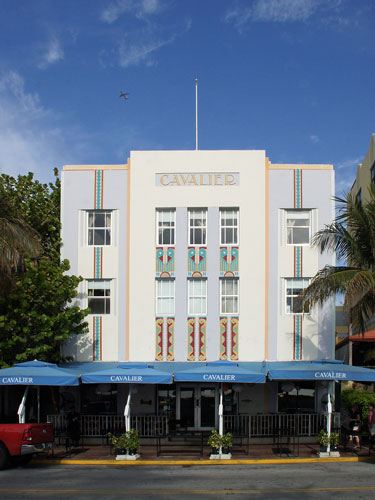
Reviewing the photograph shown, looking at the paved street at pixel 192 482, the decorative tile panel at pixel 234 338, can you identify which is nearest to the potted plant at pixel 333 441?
the paved street at pixel 192 482

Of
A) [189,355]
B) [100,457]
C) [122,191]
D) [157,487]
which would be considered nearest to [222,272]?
[189,355]

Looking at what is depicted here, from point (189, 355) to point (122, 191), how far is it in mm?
7158

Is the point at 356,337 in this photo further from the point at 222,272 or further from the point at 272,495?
the point at 272,495

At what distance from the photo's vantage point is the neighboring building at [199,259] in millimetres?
23266

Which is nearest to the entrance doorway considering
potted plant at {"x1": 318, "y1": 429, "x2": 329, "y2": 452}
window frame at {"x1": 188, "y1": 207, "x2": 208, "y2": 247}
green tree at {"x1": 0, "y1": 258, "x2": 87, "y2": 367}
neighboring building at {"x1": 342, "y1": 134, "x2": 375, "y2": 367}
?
green tree at {"x1": 0, "y1": 258, "x2": 87, "y2": 367}

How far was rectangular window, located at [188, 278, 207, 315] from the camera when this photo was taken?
2361 cm

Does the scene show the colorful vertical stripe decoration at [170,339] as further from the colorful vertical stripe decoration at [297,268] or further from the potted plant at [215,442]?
the potted plant at [215,442]

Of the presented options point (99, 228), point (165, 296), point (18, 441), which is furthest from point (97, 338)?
point (18, 441)

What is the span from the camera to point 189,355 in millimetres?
23188

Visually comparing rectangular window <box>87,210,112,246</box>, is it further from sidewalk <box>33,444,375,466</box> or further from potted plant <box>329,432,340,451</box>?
potted plant <box>329,432,340,451</box>

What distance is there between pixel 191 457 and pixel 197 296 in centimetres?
681

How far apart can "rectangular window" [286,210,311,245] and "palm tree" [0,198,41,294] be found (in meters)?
9.92

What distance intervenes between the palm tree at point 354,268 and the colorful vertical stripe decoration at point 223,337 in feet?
11.6

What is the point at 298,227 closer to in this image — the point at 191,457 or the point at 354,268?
the point at 354,268
